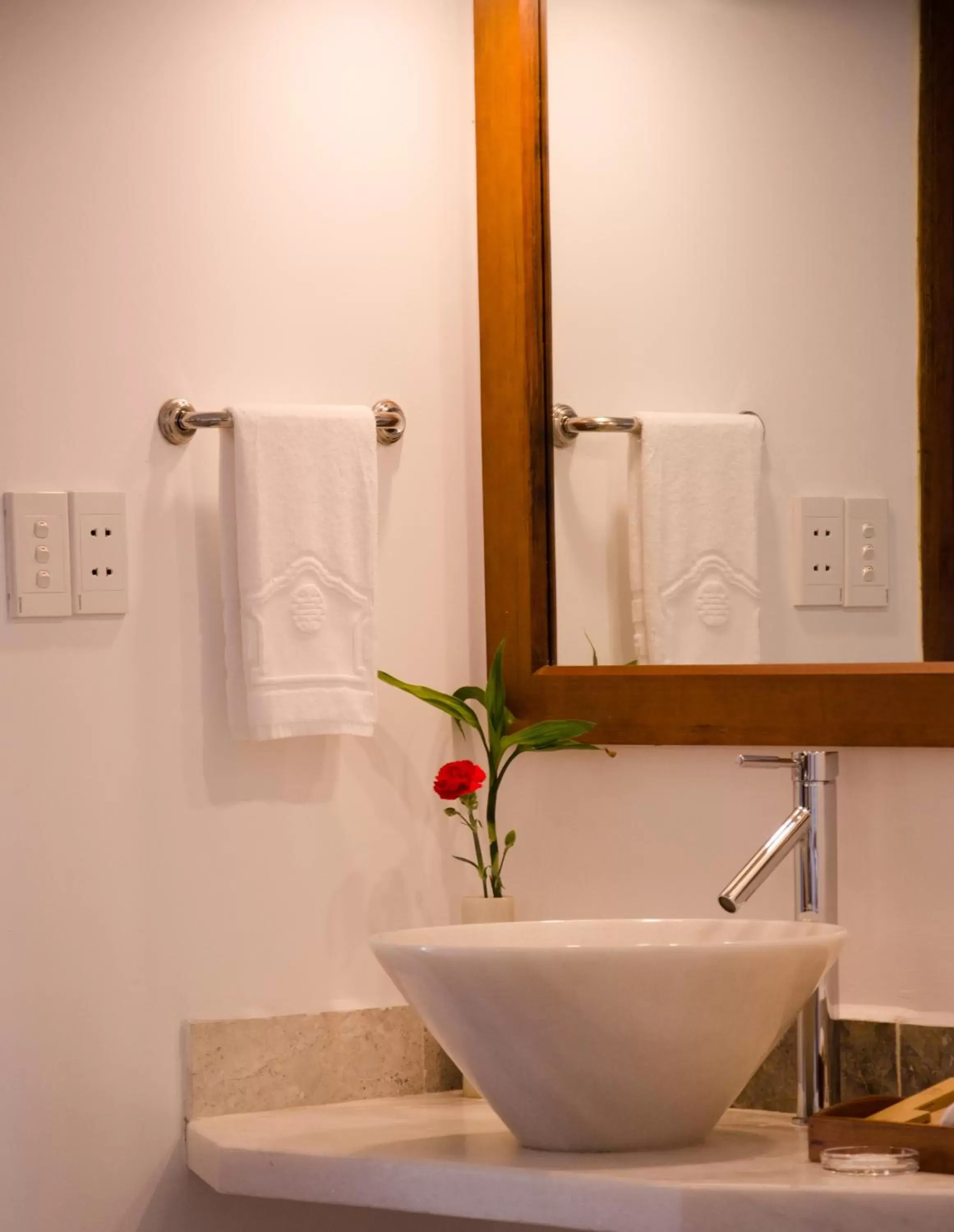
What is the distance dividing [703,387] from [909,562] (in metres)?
0.30

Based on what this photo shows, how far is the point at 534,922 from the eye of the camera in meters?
1.55

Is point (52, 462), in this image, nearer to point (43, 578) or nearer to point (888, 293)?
point (43, 578)

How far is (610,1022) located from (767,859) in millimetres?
247

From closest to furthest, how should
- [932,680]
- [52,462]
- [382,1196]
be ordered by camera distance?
[382,1196], [932,680], [52,462]

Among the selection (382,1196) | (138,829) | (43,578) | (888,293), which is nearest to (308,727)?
(138,829)

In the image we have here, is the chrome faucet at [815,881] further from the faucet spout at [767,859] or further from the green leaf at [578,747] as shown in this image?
the green leaf at [578,747]

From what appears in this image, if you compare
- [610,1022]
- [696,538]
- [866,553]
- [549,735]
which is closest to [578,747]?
[549,735]

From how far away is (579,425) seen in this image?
1.77 m

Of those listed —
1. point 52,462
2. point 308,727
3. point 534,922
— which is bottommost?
point 534,922

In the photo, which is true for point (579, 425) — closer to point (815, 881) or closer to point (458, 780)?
point (458, 780)

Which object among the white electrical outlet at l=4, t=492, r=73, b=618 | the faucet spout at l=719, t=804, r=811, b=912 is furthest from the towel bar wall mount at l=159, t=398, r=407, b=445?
the faucet spout at l=719, t=804, r=811, b=912

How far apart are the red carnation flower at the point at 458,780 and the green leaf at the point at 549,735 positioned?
55 millimetres

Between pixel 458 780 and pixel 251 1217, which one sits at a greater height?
pixel 458 780

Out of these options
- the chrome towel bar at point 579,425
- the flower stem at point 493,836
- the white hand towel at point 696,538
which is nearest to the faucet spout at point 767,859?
the white hand towel at point 696,538
